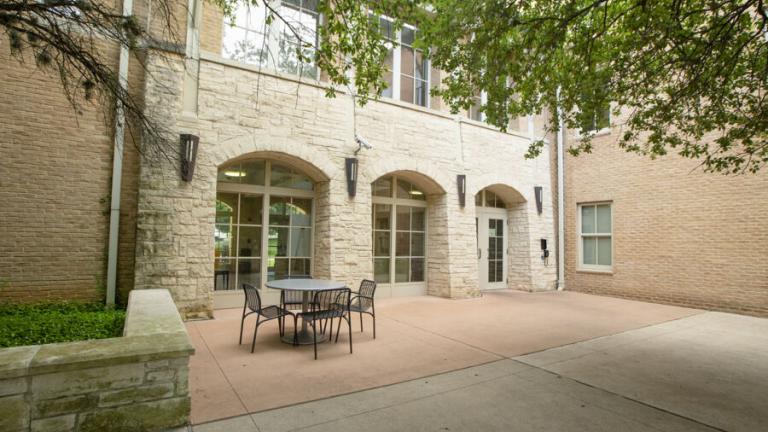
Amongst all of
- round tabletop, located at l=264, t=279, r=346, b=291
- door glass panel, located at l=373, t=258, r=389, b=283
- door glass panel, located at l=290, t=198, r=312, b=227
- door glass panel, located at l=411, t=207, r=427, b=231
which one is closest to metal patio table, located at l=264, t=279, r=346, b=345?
round tabletop, located at l=264, t=279, r=346, b=291

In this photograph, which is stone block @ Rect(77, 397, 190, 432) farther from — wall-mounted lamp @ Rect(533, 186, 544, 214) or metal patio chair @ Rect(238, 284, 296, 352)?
wall-mounted lamp @ Rect(533, 186, 544, 214)

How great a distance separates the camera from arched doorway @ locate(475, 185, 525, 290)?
415 inches

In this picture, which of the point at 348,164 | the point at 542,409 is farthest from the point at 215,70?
the point at 542,409

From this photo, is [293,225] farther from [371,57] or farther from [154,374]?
[154,374]

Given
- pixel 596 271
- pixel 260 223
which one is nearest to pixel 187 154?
pixel 260 223

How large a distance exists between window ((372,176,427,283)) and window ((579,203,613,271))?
4.55 meters

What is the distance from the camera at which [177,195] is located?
625 centimetres

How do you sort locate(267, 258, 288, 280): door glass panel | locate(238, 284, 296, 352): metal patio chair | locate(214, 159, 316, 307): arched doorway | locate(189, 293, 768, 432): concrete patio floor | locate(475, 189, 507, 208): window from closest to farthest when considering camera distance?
locate(189, 293, 768, 432): concrete patio floor, locate(238, 284, 296, 352): metal patio chair, locate(214, 159, 316, 307): arched doorway, locate(267, 258, 288, 280): door glass panel, locate(475, 189, 507, 208): window

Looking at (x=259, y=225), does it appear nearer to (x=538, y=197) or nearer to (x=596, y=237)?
(x=538, y=197)

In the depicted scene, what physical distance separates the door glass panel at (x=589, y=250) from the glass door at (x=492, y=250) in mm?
2053

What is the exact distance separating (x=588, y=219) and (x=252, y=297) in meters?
9.14

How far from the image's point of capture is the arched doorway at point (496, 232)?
34.6ft

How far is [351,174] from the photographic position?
7.73m

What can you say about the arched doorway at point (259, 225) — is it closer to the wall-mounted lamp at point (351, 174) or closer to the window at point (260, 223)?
the window at point (260, 223)
